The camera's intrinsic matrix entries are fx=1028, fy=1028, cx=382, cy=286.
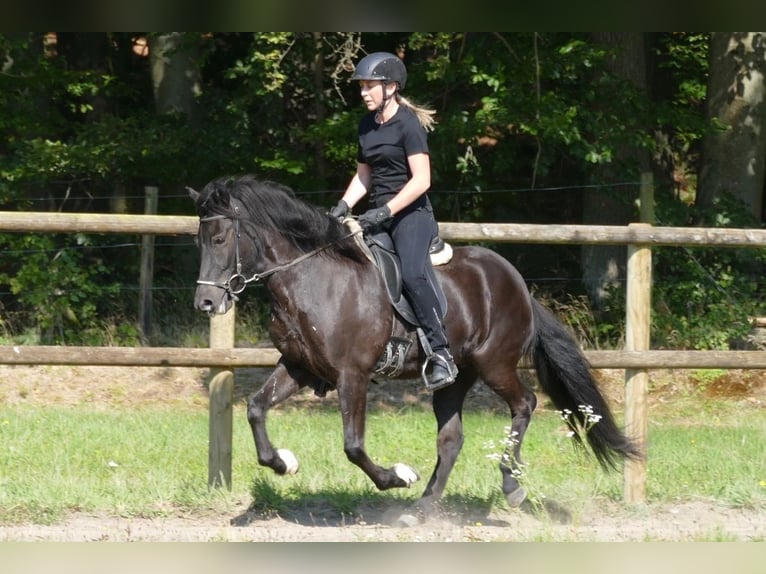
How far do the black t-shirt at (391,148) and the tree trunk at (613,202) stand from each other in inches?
292

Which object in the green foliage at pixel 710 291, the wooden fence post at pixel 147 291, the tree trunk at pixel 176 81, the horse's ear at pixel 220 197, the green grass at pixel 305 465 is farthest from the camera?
the tree trunk at pixel 176 81

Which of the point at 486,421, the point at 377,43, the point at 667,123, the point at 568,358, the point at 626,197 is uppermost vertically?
the point at 377,43

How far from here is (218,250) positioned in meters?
5.63

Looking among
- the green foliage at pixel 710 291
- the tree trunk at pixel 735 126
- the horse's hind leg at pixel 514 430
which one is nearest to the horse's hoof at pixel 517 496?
the horse's hind leg at pixel 514 430

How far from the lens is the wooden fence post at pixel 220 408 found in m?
6.69

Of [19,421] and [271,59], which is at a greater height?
[271,59]

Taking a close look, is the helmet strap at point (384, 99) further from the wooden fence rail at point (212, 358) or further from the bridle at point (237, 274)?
the wooden fence rail at point (212, 358)

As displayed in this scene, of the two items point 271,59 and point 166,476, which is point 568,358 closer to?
point 166,476

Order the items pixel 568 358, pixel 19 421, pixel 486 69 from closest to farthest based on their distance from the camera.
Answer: pixel 568 358
pixel 19 421
pixel 486 69

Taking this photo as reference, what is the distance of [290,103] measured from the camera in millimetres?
14805

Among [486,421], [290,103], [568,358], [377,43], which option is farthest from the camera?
[290,103]

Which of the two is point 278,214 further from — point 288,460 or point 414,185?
point 288,460
